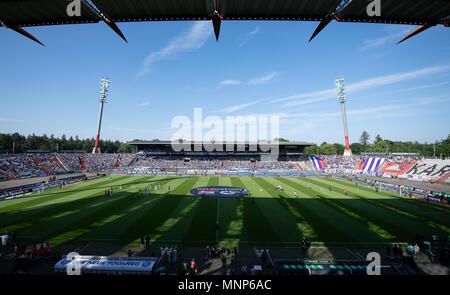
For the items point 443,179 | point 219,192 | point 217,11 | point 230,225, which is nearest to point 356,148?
point 443,179

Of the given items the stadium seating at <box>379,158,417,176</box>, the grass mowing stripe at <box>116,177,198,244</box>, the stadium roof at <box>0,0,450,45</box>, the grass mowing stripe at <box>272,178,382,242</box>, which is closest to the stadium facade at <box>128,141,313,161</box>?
the stadium seating at <box>379,158,417,176</box>

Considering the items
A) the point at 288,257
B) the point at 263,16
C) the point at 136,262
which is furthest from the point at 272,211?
the point at 263,16

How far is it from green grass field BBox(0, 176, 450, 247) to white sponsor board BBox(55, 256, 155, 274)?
4.26 metres

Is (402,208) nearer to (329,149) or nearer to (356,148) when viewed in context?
(329,149)

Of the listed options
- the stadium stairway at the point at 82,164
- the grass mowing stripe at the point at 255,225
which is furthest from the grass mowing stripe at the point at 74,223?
the stadium stairway at the point at 82,164

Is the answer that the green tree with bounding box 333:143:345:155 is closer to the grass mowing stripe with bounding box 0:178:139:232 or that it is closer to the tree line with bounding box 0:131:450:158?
the tree line with bounding box 0:131:450:158

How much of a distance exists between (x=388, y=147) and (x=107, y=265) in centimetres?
14232

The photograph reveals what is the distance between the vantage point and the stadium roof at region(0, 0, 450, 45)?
9.15 meters

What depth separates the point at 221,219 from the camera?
22141 mm

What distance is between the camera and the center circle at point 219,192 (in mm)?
31969
